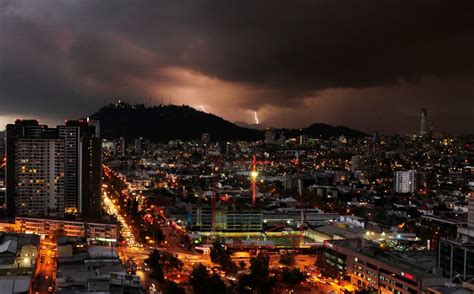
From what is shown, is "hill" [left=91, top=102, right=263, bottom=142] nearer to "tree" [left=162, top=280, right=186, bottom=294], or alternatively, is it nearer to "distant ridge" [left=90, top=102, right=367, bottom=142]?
"distant ridge" [left=90, top=102, right=367, bottom=142]

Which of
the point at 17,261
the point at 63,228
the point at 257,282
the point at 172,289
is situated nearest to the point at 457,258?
the point at 257,282

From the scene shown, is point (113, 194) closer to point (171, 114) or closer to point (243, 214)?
point (243, 214)

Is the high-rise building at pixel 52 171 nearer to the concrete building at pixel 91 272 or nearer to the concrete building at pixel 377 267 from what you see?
the concrete building at pixel 91 272

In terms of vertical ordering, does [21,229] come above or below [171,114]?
below

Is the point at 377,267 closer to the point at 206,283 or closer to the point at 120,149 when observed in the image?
the point at 206,283

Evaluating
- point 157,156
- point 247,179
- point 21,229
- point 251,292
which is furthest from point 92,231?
point 157,156

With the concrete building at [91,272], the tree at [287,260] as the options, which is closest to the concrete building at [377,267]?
the tree at [287,260]
